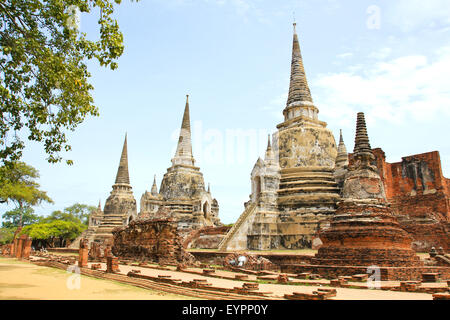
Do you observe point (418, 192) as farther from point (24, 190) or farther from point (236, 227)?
point (24, 190)

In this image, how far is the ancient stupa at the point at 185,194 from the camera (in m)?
33.1

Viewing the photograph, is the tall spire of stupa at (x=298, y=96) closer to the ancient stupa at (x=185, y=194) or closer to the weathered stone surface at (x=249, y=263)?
the ancient stupa at (x=185, y=194)

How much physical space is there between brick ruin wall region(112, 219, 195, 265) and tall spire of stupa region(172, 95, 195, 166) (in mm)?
15771

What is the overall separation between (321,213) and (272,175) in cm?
451

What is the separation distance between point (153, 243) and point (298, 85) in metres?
19.1

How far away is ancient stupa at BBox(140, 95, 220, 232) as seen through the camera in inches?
1302

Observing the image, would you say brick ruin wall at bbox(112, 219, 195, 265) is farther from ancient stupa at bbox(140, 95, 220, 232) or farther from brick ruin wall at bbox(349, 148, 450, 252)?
brick ruin wall at bbox(349, 148, 450, 252)

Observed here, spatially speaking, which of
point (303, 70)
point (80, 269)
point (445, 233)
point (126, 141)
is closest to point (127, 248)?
point (80, 269)

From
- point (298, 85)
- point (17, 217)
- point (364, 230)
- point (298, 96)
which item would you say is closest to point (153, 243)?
point (364, 230)

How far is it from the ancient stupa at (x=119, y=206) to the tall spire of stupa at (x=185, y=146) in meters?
8.08

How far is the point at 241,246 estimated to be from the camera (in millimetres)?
24312

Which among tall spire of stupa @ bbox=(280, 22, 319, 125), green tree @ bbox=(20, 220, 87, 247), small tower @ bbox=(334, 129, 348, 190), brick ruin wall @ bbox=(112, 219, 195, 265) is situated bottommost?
brick ruin wall @ bbox=(112, 219, 195, 265)

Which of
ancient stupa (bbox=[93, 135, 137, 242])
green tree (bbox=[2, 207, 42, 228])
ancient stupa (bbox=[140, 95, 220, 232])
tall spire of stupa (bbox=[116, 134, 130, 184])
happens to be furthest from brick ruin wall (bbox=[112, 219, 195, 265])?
green tree (bbox=[2, 207, 42, 228])
